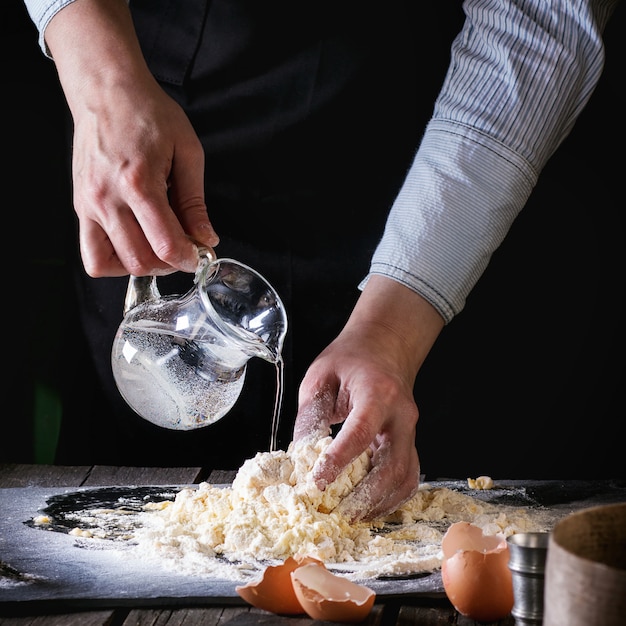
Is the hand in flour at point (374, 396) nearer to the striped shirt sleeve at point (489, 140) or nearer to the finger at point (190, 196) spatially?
the striped shirt sleeve at point (489, 140)

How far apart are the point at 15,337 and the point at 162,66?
83 cm

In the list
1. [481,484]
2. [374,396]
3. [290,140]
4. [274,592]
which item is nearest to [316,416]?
[374,396]

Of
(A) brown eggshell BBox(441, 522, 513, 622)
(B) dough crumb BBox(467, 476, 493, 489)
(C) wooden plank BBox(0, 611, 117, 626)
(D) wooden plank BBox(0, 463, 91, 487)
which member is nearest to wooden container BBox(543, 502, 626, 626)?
(A) brown eggshell BBox(441, 522, 513, 622)

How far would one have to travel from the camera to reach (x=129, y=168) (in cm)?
132

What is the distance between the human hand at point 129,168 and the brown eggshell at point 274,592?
0.45 meters

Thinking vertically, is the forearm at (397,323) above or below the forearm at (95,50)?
below

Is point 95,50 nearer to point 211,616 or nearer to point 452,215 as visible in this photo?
point 452,215

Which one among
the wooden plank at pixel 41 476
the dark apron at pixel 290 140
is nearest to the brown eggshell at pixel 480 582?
the wooden plank at pixel 41 476

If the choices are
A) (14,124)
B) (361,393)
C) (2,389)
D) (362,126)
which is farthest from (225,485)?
(14,124)

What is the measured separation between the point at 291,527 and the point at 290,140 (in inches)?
36.5

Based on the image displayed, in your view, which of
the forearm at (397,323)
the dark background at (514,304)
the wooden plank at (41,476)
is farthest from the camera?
the dark background at (514,304)

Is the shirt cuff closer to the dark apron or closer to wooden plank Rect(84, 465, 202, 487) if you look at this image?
the dark apron

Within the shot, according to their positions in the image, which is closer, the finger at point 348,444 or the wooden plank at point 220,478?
the finger at point 348,444

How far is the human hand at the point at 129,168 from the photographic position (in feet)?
4.32
